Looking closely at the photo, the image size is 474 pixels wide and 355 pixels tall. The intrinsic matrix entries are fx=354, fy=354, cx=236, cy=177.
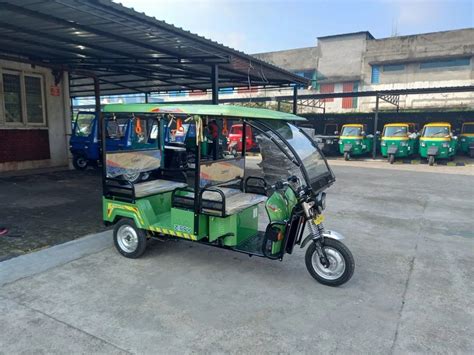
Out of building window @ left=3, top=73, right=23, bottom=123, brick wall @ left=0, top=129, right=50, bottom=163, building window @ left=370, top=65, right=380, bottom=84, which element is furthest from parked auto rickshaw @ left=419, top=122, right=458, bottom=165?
building window @ left=3, top=73, right=23, bottom=123

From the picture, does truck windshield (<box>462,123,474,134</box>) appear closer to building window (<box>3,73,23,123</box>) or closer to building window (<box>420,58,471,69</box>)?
building window (<box>420,58,471,69</box>)

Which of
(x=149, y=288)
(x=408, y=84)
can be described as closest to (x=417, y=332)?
(x=149, y=288)

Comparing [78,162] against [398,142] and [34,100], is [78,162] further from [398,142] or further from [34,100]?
[398,142]

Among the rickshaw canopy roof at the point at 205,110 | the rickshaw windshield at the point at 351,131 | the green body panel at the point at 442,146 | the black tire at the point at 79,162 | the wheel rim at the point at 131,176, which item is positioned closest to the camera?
the rickshaw canopy roof at the point at 205,110

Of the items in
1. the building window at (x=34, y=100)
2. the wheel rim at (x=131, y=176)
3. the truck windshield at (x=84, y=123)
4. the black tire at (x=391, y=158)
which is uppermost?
the building window at (x=34, y=100)

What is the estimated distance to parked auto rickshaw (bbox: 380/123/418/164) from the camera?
16.3 m

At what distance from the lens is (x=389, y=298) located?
359 centimetres

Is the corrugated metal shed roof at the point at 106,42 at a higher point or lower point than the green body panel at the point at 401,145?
higher

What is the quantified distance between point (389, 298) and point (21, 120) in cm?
1111

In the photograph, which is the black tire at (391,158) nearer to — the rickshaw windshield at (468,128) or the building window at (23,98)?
the rickshaw windshield at (468,128)

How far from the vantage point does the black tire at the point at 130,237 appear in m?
4.45

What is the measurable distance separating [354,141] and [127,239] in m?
15.1

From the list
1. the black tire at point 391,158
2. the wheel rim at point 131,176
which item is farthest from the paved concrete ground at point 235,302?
the black tire at point 391,158

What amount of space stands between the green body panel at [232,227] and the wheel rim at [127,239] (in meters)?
1.13
